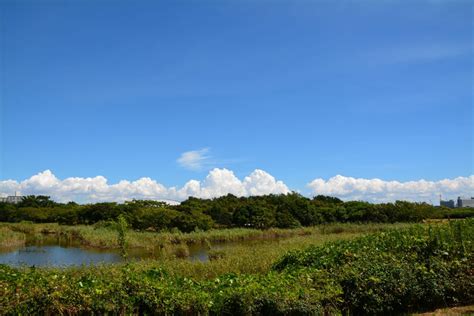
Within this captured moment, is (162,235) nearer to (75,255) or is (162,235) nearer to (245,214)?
(75,255)

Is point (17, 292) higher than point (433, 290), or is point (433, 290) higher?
point (17, 292)

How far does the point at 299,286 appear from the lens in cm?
629

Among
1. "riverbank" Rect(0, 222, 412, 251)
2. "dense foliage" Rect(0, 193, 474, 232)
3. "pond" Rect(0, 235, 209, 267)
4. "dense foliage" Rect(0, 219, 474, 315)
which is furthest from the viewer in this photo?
"dense foliage" Rect(0, 193, 474, 232)

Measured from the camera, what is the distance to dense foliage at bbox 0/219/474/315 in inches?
217

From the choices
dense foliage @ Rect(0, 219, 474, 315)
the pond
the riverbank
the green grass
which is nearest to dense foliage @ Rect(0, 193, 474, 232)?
the riverbank

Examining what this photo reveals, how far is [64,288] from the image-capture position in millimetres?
5520

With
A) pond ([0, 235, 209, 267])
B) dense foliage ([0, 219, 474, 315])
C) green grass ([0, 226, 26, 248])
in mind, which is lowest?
pond ([0, 235, 209, 267])

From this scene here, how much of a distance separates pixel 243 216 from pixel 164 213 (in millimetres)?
8939

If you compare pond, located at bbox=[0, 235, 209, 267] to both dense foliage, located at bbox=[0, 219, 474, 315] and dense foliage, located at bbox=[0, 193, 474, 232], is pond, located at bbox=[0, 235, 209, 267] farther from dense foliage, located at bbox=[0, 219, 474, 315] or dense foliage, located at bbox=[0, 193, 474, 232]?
dense foliage, located at bbox=[0, 219, 474, 315]

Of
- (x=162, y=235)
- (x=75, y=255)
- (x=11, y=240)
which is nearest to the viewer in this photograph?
(x=75, y=255)

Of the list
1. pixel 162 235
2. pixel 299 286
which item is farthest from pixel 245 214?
pixel 299 286

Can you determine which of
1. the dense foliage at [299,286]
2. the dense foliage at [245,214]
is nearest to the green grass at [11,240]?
the dense foliage at [245,214]

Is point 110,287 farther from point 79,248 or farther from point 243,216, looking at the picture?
point 243,216

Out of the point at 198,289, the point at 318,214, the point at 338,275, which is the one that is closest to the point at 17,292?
the point at 198,289
